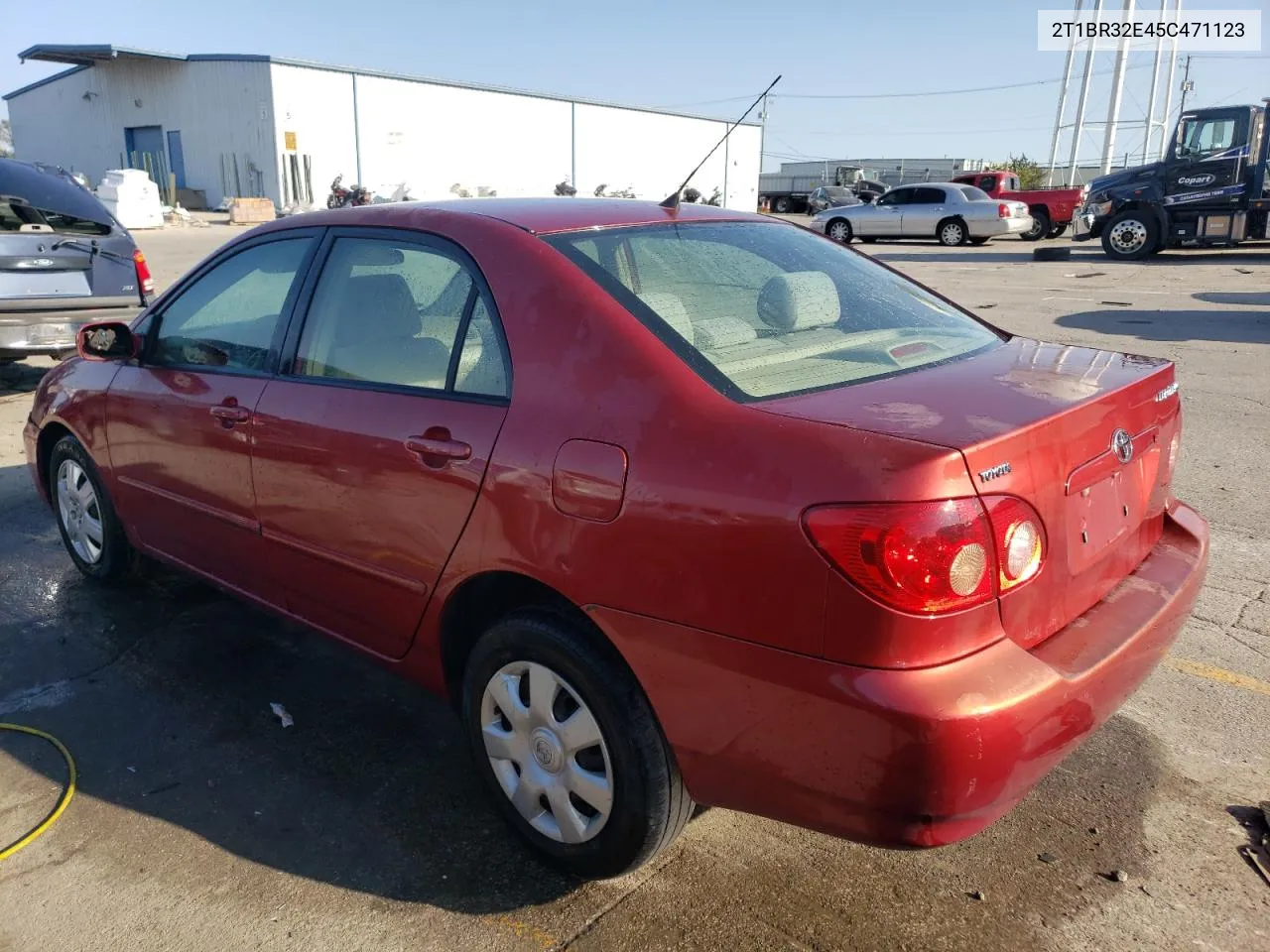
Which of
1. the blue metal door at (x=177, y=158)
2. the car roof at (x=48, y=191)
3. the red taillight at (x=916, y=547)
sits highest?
the blue metal door at (x=177, y=158)

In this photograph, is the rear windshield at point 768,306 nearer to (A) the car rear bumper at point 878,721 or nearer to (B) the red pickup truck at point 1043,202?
(A) the car rear bumper at point 878,721

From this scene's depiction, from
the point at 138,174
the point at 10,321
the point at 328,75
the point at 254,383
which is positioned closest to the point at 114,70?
the point at 328,75

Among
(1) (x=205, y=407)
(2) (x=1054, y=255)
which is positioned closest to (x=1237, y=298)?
(2) (x=1054, y=255)

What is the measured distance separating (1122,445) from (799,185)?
52132 millimetres

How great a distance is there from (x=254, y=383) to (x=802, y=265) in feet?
5.93

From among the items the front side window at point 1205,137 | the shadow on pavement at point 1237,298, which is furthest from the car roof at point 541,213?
the front side window at point 1205,137

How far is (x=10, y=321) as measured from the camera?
750 centimetres

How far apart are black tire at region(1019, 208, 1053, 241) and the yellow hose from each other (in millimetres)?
27565

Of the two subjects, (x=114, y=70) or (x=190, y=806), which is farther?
(x=114, y=70)

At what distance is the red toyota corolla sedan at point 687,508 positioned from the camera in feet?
6.64

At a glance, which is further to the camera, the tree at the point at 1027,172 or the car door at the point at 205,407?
the tree at the point at 1027,172

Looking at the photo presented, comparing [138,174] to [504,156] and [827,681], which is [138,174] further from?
[827,681]

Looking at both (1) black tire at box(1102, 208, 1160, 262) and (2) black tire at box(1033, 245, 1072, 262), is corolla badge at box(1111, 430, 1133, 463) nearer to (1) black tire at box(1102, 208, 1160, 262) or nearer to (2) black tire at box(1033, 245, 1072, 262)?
(1) black tire at box(1102, 208, 1160, 262)

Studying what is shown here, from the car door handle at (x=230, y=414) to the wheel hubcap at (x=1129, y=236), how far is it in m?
20.5
